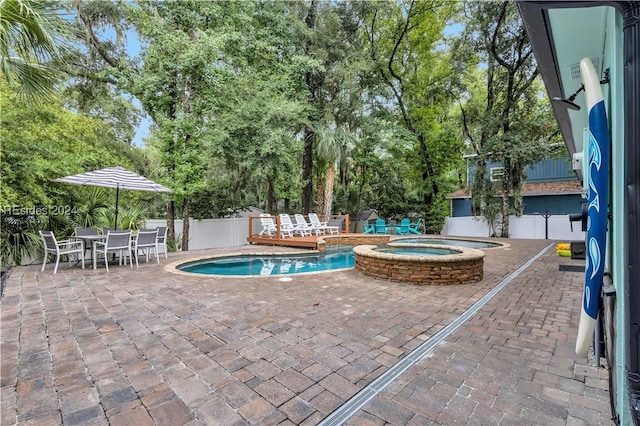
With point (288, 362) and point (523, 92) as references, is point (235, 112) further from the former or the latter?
point (523, 92)

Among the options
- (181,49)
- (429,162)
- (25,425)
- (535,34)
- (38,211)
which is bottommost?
(25,425)

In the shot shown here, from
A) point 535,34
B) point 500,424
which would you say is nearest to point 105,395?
point 500,424

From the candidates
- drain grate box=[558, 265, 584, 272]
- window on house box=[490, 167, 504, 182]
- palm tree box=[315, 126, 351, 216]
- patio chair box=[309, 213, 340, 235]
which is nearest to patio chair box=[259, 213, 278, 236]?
patio chair box=[309, 213, 340, 235]

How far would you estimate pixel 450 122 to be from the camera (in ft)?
59.1

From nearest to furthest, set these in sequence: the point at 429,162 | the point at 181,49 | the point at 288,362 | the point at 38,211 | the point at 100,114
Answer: the point at 288,362 → the point at 38,211 → the point at 181,49 → the point at 100,114 → the point at 429,162

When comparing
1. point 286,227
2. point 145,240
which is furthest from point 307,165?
point 145,240

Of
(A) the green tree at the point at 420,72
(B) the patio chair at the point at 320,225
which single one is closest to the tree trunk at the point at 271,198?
(B) the patio chair at the point at 320,225

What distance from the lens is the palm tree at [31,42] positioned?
4086mm

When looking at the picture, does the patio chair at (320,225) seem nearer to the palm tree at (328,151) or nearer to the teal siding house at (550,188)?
the palm tree at (328,151)

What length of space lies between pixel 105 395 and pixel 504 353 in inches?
129

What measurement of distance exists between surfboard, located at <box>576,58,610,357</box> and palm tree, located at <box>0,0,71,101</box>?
5973 mm

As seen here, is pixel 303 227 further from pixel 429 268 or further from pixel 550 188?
pixel 550 188

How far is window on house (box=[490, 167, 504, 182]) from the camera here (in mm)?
15240

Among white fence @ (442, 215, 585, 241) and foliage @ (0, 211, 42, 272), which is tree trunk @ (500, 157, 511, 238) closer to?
white fence @ (442, 215, 585, 241)
